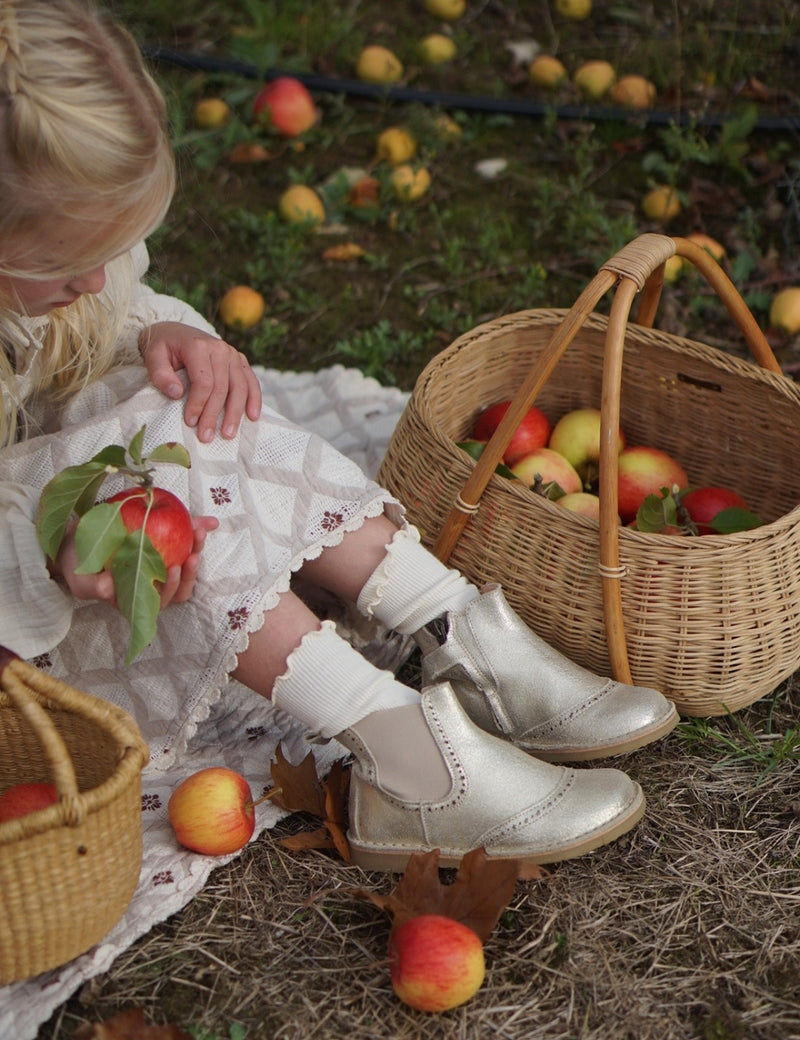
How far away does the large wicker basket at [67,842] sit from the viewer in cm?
130

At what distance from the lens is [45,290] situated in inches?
63.1

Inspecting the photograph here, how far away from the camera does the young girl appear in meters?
1.52

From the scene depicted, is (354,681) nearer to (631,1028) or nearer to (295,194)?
(631,1028)

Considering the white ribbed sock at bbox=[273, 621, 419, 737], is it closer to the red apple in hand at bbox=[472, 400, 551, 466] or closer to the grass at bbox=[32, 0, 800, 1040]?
the grass at bbox=[32, 0, 800, 1040]

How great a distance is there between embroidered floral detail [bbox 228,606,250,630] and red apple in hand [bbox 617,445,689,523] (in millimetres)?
849

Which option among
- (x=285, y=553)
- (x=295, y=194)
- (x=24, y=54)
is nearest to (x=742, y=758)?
(x=285, y=553)

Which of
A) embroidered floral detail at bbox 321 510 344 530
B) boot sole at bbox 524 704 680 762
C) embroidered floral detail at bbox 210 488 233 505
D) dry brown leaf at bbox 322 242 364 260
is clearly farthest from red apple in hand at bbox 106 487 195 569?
dry brown leaf at bbox 322 242 364 260

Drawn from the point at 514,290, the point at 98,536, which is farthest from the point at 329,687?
the point at 514,290

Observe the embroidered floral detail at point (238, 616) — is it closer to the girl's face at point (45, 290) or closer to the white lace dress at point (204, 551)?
the white lace dress at point (204, 551)

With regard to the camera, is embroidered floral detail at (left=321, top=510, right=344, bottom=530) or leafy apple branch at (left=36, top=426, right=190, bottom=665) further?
embroidered floral detail at (left=321, top=510, right=344, bottom=530)

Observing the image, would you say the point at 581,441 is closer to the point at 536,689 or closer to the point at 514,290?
the point at 536,689

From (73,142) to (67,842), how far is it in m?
0.83

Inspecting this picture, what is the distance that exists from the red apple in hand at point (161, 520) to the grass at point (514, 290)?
48 centimetres

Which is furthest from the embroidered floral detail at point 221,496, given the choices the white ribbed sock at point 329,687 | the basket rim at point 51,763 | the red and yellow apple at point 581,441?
the red and yellow apple at point 581,441
